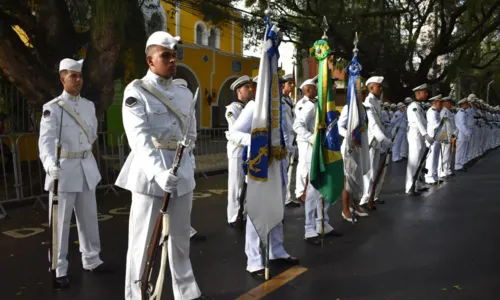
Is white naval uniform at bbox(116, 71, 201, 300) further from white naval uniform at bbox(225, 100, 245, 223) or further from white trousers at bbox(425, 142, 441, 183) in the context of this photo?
white trousers at bbox(425, 142, 441, 183)

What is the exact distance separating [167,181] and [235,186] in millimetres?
3333

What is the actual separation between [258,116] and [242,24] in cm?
1128

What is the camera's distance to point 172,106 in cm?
345

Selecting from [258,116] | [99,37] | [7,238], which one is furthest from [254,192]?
[99,37]

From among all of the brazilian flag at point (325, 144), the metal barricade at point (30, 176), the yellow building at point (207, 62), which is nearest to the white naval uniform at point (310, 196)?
the brazilian flag at point (325, 144)

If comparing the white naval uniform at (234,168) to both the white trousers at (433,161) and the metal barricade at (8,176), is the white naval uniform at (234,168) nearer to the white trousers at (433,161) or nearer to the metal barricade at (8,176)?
the metal barricade at (8,176)

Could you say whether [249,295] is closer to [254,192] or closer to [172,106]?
[254,192]

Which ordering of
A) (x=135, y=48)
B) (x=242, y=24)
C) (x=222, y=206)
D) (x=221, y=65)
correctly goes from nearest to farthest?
(x=222, y=206) → (x=135, y=48) → (x=242, y=24) → (x=221, y=65)

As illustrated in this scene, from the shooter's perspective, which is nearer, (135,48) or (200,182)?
(135,48)

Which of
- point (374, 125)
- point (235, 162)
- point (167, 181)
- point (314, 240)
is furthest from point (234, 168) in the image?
point (167, 181)

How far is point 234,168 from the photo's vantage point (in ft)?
21.4

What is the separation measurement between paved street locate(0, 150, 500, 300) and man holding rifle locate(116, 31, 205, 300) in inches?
31.9

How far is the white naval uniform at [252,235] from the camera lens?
4512mm

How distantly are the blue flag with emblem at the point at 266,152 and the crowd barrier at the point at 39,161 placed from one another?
15.5ft
